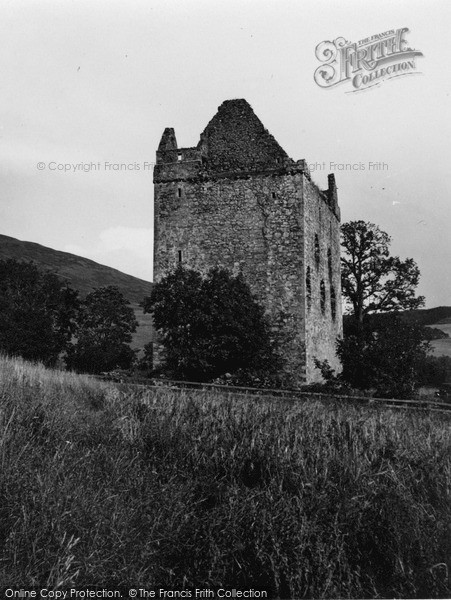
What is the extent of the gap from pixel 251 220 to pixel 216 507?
17618 mm

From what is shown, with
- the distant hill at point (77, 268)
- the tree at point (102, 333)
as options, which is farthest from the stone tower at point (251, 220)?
the distant hill at point (77, 268)

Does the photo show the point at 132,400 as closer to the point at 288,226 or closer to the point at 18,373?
the point at 18,373

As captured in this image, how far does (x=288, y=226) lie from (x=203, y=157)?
4.78 meters

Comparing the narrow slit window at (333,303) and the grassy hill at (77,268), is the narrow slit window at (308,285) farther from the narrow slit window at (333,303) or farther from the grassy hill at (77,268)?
the grassy hill at (77,268)

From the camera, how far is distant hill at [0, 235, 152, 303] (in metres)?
105

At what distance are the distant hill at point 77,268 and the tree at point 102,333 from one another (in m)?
52.4

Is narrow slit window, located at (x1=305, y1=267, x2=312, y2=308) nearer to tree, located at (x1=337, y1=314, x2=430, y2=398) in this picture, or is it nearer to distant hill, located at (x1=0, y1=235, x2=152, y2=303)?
tree, located at (x1=337, y1=314, x2=430, y2=398)

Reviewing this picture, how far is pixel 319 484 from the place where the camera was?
659 cm


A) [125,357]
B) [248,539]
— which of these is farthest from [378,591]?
[125,357]

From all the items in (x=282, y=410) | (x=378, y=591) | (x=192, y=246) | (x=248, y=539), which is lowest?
(x=378, y=591)

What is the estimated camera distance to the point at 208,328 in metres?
19.2

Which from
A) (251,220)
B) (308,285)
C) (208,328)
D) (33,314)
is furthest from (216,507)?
(33,314)

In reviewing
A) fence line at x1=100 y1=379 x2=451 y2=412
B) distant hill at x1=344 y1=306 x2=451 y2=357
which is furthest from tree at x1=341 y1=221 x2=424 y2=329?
fence line at x1=100 y1=379 x2=451 y2=412

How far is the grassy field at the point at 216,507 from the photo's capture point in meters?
5.03
